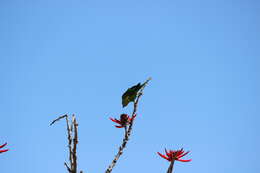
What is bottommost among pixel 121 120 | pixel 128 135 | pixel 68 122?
pixel 68 122

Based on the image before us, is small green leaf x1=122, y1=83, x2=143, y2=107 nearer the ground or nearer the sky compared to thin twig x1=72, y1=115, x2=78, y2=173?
nearer the sky

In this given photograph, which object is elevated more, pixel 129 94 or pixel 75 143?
pixel 129 94

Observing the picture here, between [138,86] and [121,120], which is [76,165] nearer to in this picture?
[138,86]

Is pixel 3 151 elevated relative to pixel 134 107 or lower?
lower

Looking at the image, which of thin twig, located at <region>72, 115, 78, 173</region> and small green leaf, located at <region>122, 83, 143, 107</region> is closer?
thin twig, located at <region>72, 115, 78, 173</region>

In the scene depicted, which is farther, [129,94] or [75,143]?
[129,94]

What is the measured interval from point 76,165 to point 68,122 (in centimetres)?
47

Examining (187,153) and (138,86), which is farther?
(187,153)

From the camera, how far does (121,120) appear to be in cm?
412

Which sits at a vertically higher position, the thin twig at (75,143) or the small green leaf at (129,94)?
the small green leaf at (129,94)

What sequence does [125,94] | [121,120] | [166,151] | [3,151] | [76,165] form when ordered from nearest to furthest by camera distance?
[76,165], [125,94], [3,151], [166,151], [121,120]

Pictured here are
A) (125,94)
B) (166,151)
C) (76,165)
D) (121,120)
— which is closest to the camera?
(76,165)

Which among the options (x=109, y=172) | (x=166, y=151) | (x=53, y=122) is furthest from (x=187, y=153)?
(x=53, y=122)

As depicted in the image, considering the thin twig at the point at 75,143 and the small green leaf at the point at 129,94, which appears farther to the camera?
the small green leaf at the point at 129,94
